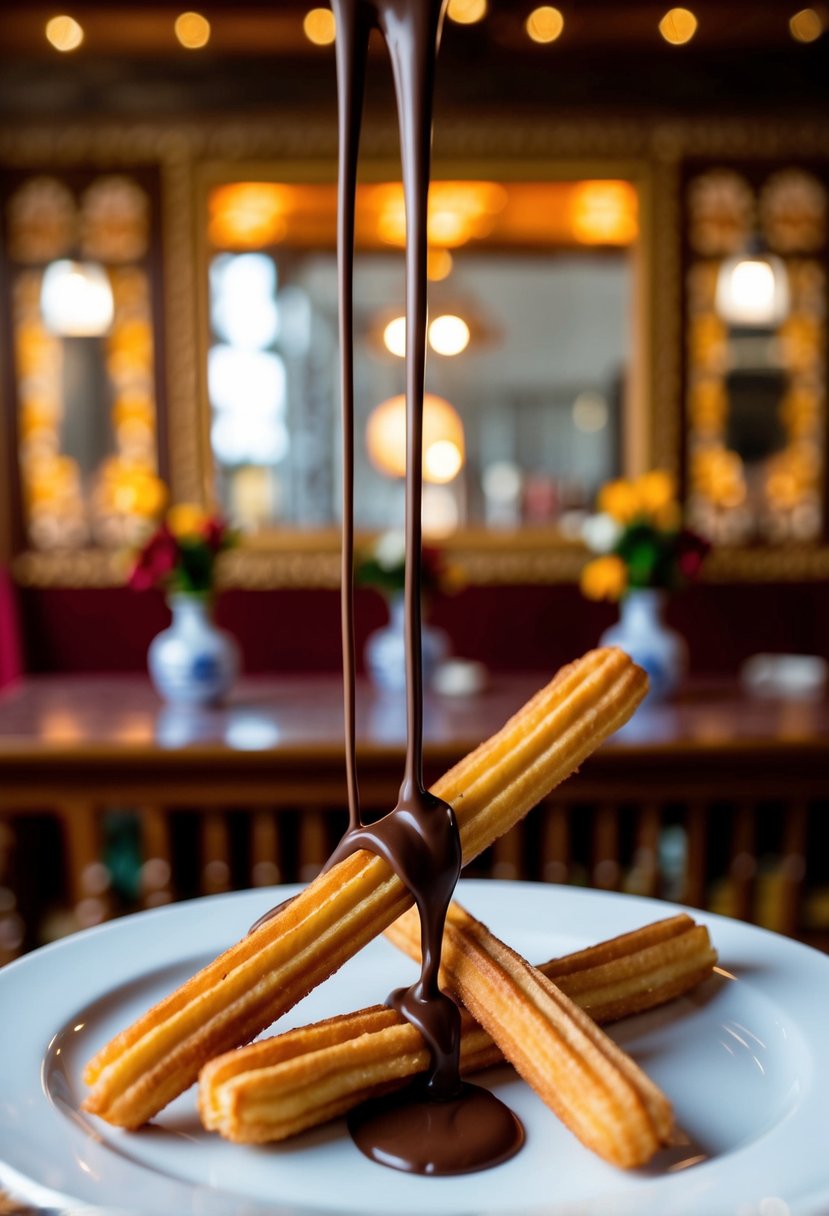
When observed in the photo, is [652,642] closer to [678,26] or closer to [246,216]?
[678,26]

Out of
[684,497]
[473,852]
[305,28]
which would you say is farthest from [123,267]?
[473,852]

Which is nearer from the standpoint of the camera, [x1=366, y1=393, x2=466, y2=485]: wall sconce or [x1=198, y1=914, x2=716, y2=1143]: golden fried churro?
[x1=198, y1=914, x2=716, y2=1143]: golden fried churro

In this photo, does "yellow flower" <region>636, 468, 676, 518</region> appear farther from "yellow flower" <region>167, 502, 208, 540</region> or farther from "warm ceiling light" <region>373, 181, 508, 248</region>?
"warm ceiling light" <region>373, 181, 508, 248</region>

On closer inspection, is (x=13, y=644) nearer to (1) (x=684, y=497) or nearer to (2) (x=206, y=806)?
(2) (x=206, y=806)

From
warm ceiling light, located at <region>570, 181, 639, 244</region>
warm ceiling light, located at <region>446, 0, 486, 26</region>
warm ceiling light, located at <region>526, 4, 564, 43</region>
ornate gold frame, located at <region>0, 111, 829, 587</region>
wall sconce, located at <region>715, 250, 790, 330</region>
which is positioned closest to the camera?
warm ceiling light, located at <region>446, 0, 486, 26</region>

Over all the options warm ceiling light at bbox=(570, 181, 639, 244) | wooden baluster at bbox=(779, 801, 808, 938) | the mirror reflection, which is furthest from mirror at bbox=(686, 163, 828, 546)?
the mirror reflection

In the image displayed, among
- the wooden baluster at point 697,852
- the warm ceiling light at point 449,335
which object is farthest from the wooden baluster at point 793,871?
the warm ceiling light at point 449,335
